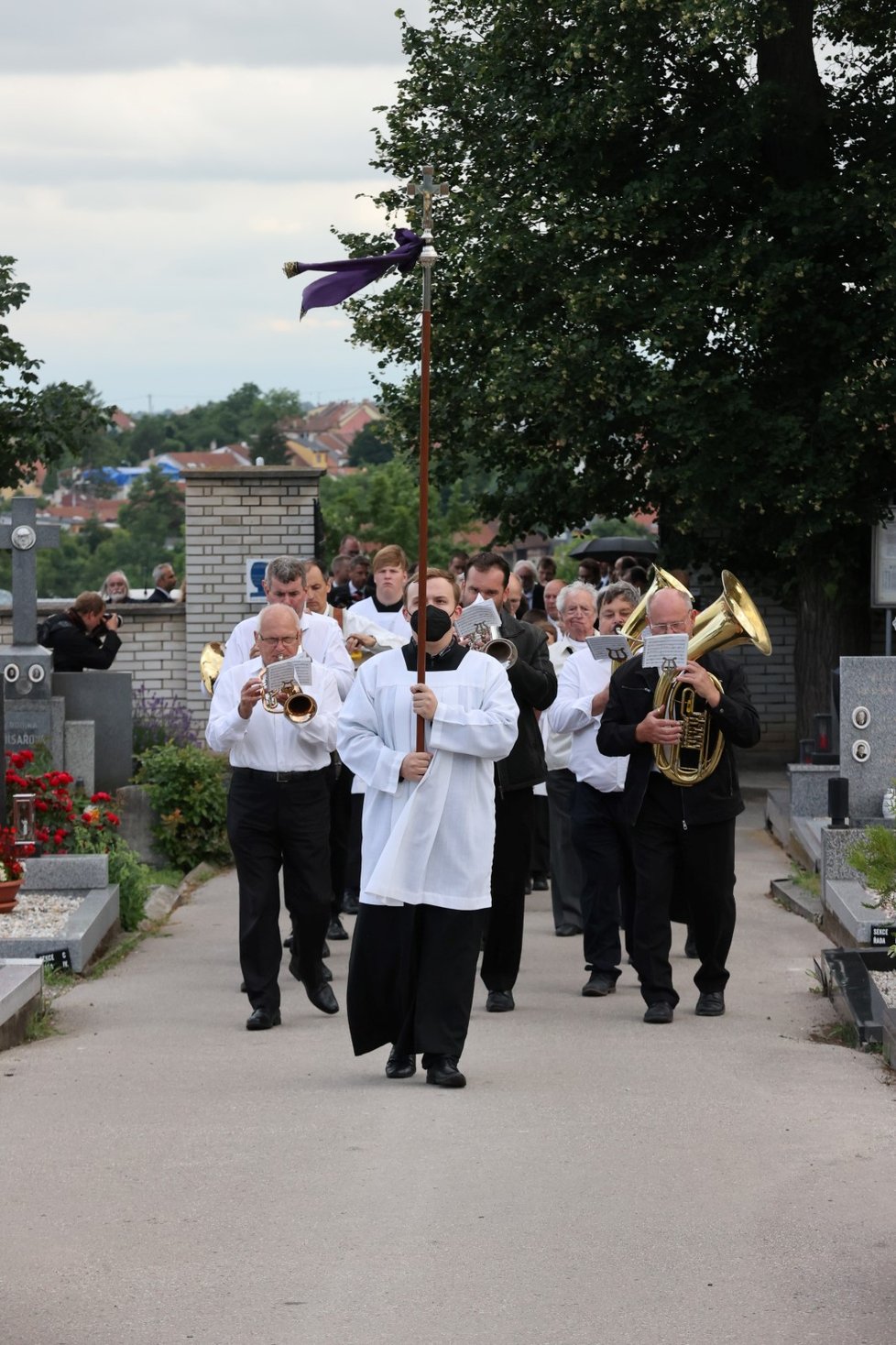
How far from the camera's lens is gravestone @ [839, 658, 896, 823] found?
41.4 feet

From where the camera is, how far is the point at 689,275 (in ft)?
64.6

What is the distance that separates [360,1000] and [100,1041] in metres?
1.52

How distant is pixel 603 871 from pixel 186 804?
544 centimetres

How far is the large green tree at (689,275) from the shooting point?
19.6 meters

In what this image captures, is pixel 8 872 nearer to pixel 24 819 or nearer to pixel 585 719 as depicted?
pixel 24 819

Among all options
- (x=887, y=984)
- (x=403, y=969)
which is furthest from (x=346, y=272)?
(x=887, y=984)

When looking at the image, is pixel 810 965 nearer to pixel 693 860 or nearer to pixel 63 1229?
pixel 693 860

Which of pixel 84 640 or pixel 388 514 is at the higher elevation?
pixel 388 514

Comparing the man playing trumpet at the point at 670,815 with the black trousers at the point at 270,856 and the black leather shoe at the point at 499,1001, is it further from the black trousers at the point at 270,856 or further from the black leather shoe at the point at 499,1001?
the black trousers at the point at 270,856

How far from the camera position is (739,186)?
21.0 meters

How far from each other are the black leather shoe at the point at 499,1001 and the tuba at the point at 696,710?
1.33m

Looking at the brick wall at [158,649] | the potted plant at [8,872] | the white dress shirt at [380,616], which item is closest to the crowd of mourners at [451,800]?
the white dress shirt at [380,616]

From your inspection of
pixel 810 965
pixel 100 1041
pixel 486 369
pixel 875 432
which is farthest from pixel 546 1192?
pixel 486 369

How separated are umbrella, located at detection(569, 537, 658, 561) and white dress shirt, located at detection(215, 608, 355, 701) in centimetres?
1293
